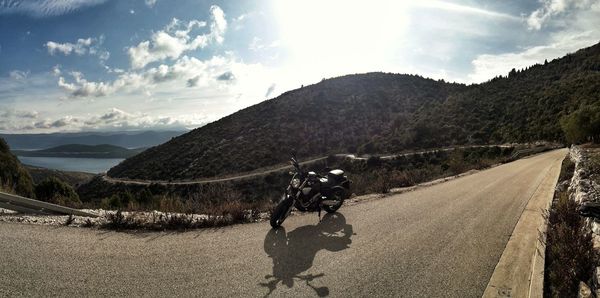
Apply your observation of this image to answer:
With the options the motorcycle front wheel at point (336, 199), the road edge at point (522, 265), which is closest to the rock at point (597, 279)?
the road edge at point (522, 265)

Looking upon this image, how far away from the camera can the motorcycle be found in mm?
7484

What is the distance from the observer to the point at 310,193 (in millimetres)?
8234

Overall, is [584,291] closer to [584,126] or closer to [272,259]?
[272,259]

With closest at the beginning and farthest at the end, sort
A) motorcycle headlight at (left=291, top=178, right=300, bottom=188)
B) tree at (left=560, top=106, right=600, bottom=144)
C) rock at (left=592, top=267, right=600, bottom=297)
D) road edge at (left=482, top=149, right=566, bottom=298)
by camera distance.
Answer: rock at (left=592, top=267, right=600, bottom=297) → road edge at (left=482, top=149, right=566, bottom=298) → motorcycle headlight at (left=291, top=178, right=300, bottom=188) → tree at (left=560, top=106, right=600, bottom=144)

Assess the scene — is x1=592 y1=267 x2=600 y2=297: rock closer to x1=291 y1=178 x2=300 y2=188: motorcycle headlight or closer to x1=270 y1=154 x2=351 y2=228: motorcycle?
x1=270 y1=154 x2=351 y2=228: motorcycle

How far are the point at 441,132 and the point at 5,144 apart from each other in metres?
57.3

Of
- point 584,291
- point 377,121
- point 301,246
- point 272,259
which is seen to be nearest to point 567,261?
point 584,291

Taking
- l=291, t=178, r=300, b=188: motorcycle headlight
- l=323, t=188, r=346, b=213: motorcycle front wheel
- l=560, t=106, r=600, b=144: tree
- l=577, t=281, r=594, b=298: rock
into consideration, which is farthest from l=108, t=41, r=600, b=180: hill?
l=577, t=281, r=594, b=298: rock

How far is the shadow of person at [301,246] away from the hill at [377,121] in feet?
157

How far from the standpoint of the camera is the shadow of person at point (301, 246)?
4.77 metres

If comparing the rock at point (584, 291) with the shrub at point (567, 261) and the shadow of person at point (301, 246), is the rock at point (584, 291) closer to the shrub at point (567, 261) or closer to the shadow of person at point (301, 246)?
the shrub at point (567, 261)

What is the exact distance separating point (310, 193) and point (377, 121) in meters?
77.2

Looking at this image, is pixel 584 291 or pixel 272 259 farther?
pixel 272 259

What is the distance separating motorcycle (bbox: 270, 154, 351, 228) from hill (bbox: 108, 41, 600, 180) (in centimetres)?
4622
